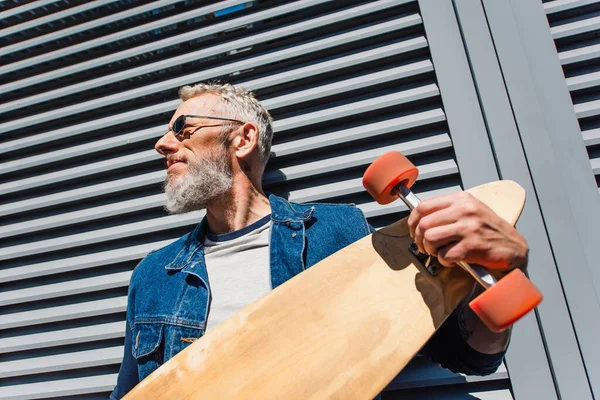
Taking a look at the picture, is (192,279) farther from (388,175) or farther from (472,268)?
(472,268)

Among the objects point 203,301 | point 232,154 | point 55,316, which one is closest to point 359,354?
point 203,301

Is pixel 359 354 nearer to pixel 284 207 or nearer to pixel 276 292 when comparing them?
pixel 276 292

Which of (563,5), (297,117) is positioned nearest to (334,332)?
(297,117)

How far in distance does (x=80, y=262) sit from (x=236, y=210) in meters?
0.93

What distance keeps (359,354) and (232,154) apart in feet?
3.45

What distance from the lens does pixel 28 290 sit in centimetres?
194

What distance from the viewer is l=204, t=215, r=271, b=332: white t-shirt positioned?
1.29 metres

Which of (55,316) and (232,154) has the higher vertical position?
(232,154)

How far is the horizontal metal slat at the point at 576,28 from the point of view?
1467mm

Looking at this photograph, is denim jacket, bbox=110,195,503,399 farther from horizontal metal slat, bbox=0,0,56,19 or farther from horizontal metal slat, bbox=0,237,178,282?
horizontal metal slat, bbox=0,0,56,19

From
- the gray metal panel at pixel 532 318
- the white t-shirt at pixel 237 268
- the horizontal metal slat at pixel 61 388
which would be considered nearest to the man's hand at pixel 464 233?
the gray metal panel at pixel 532 318

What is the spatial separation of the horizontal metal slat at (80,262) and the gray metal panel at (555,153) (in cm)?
159

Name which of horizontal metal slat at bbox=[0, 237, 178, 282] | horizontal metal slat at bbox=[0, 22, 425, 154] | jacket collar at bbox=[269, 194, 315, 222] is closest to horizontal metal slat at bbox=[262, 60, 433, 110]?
horizontal metal slat at bbox=[0, 22, 425, 154]

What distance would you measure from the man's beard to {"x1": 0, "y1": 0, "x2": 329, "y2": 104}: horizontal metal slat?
2.48ft
